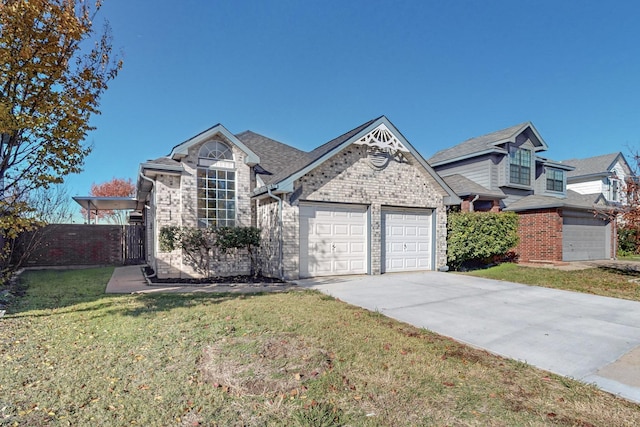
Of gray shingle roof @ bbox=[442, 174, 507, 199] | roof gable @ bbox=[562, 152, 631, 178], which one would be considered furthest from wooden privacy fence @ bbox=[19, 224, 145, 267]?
roof gable @ bbox=[562, 152, 631, 178]

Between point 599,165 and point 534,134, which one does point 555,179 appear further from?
point 599,165

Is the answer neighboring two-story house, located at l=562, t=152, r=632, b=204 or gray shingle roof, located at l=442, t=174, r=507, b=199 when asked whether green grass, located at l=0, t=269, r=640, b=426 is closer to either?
gray shingle roof, located at l=442, t=174, r=507, b=199

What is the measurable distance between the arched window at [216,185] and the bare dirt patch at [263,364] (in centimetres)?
709

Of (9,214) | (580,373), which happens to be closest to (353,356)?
(580,373)

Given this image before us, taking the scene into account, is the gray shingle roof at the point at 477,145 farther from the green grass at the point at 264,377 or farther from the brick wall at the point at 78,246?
the brick wall at the point at 78,246

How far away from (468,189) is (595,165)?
18987 millimetres

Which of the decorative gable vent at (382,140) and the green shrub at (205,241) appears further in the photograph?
the decorative gable vent at (382,140)

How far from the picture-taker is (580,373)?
3.76 m

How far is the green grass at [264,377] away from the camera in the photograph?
281 cm

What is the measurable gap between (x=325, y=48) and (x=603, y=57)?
1179cm

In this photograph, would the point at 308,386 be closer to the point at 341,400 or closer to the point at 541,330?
the point at 341,400

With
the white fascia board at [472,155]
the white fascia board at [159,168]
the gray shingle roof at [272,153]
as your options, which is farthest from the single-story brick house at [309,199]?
the white fascia board at [472,155]

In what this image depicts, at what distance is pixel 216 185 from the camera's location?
11.2 metres

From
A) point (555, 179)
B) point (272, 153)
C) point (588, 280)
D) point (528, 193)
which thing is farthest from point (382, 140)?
point (555, 179)
